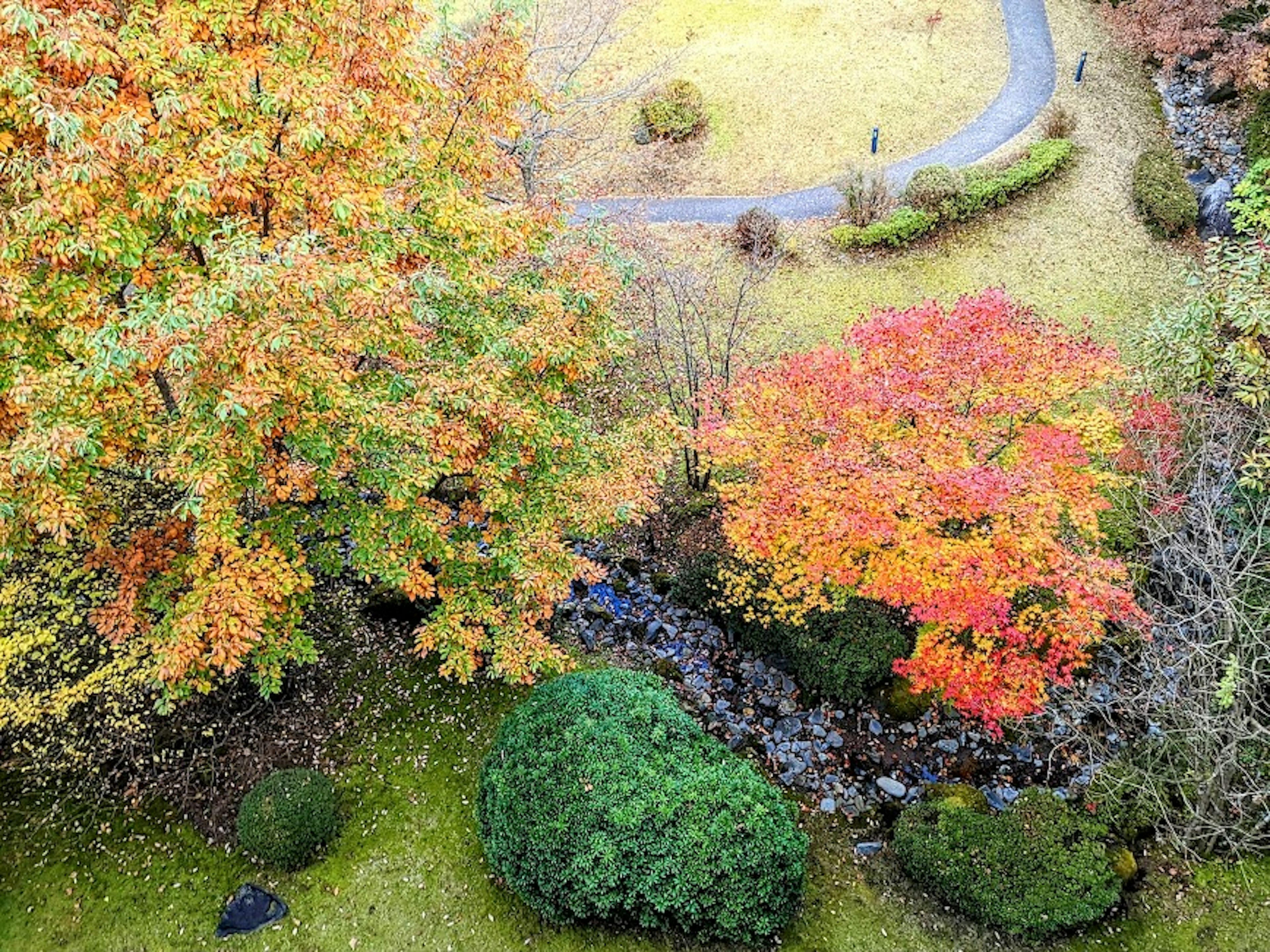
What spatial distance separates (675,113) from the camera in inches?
1335

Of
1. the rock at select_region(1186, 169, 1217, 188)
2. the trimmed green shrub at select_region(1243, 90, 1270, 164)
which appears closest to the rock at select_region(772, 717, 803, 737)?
the trimmed green shrub at select_region(1243, 90, 1270, 164)

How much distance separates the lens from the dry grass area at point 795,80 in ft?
107

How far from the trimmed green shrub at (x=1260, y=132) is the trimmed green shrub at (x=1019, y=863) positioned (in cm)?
2253

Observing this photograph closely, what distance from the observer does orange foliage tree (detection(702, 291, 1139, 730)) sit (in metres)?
13.7

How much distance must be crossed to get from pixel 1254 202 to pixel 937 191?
8.99 m

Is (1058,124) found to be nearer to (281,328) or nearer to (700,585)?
(700,585)

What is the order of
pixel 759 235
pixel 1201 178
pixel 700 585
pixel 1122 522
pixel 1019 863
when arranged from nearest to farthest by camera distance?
pixel 1019 863 < pixel 1122 522 < pixel 700 585 < pixel 759 235 < pixel 1201 178

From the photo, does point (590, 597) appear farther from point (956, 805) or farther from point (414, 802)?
point (956, 805)

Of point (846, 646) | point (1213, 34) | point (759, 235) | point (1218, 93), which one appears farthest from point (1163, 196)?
point (846, 646)

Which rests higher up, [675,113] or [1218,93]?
[675,113]

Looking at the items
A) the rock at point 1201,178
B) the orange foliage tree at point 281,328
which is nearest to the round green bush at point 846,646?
the orange foliage tree at point 281,328

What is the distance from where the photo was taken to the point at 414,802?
14.4 metres

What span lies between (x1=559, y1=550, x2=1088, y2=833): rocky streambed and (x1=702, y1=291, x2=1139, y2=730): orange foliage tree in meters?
1.03

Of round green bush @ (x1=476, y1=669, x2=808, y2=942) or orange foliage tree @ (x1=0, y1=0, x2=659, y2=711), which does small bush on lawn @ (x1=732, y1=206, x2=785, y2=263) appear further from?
round green bush @ (x1=476, y1=669, x2=808, y2=942)
